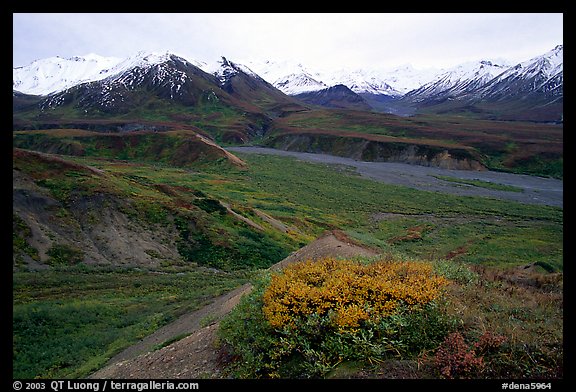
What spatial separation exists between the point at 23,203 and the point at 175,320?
21306 mm

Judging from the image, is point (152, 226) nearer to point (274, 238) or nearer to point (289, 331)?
point (274, 238)

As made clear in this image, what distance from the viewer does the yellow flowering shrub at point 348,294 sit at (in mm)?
7414

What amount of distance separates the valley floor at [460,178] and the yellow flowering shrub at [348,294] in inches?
2551

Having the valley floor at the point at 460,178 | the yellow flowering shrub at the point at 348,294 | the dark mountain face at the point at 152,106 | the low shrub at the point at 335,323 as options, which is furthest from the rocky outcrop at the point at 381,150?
the low shrub at the point at 335,323

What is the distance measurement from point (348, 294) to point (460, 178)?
8339cm

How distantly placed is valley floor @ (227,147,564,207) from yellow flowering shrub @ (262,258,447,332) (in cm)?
6478

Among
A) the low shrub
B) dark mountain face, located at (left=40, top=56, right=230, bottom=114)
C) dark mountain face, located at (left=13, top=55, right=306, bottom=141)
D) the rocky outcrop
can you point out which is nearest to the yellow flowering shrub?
the low shrub

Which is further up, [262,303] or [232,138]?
[232,138]

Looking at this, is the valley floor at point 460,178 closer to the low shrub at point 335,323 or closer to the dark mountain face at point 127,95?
the low shrub at point 335,323

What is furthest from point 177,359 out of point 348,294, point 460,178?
point 460,178

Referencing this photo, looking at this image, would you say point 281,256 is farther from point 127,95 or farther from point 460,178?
point 127,95

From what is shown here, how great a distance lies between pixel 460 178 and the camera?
81.9 metres

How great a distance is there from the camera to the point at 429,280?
339 inches

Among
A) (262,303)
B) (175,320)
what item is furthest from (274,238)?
(262,303)
